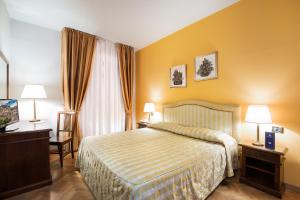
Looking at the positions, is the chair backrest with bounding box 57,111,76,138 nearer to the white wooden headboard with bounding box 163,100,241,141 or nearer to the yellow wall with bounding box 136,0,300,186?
the white wooden headboard with bounding box 163,100,241,141

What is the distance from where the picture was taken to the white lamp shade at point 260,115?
1.95m

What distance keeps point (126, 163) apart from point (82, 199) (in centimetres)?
91

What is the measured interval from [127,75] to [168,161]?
11.1 ft

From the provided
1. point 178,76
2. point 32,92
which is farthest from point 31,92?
point 178,76

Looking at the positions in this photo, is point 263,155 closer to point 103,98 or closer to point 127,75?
point 103,98

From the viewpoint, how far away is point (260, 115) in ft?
6.48

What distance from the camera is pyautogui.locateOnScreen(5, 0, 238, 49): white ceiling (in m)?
2.47

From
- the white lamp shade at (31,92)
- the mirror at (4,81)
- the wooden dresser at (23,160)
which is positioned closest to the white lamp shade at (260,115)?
the wooden dresser at (23,160)

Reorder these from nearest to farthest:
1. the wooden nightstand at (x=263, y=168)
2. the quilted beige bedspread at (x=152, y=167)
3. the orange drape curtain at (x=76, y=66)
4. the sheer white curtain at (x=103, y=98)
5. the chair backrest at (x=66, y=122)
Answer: the quilted beige bedspread at (x=152, y=167) → the wooden nightstand at (x=263, y=168) → the chair backrest at (x=66, y=122) → the orange drape curtain at (x=76, y=66) → the sheer white curtain at (x=103, y=98)

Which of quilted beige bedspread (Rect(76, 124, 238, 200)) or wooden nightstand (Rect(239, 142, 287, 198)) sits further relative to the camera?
wooden nightstand (Rect(239, 142, 287, 198))

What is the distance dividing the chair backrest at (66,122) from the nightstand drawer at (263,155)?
3.26 m

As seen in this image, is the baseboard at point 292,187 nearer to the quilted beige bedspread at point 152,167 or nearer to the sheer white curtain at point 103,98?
the quilted beige bedspread at point 152,167

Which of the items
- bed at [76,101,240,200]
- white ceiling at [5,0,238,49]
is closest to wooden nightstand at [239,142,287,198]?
bed at [76,101,240,200]

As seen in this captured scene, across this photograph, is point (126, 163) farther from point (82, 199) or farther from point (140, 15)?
point (140, 15)
